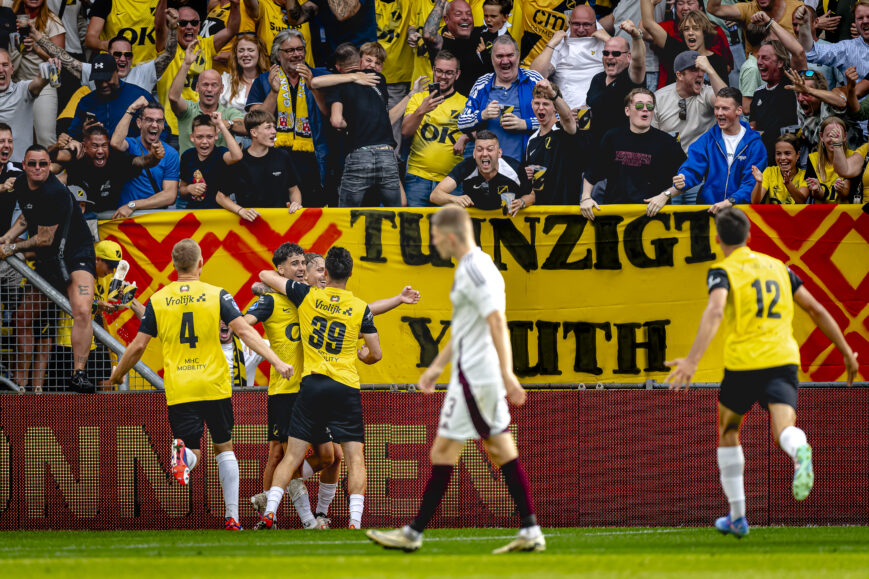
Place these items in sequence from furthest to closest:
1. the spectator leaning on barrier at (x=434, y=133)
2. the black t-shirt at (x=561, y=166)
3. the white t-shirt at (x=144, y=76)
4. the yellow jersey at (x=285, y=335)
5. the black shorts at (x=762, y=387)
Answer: the white t-shirt at (x=144, y=76) → the spectator leaning on barrier at (x=434, y=133) → the black t-shirt at (x=561, y=166) → the yellow jersey at (x=285, y=335) → the black shorts at (x=762, y=387)

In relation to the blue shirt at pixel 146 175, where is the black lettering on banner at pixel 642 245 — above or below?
below

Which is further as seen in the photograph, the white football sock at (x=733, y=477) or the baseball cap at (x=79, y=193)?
the baseball cap at (x=79, y=193)

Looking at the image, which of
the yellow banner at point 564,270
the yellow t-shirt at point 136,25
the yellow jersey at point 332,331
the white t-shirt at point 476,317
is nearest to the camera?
the white t-shirt at point 476,317

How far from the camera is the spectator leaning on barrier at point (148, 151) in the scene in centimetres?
1235

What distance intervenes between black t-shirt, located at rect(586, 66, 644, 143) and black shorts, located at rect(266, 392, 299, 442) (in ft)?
15.5

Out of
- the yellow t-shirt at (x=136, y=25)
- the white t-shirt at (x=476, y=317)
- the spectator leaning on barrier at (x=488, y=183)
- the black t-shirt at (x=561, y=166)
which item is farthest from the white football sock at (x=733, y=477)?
the yellow t-shirt at (x=136, y=25)

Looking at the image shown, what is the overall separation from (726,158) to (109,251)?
679cm

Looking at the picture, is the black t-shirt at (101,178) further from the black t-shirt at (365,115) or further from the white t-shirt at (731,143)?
the white t-shirt at (731,143)

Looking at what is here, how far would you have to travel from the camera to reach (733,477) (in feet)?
24.2

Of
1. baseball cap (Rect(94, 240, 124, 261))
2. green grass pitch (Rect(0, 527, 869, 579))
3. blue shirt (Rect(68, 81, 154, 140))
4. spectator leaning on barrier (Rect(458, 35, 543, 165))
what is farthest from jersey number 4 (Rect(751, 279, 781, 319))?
blue shirt (Rect(68, 81, 154, 140))

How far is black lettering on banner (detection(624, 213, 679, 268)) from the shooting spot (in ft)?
36.5

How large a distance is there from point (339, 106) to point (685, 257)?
4374mm

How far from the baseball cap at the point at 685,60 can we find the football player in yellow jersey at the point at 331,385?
5.39 metres

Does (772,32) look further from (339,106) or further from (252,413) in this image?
(252,413)
